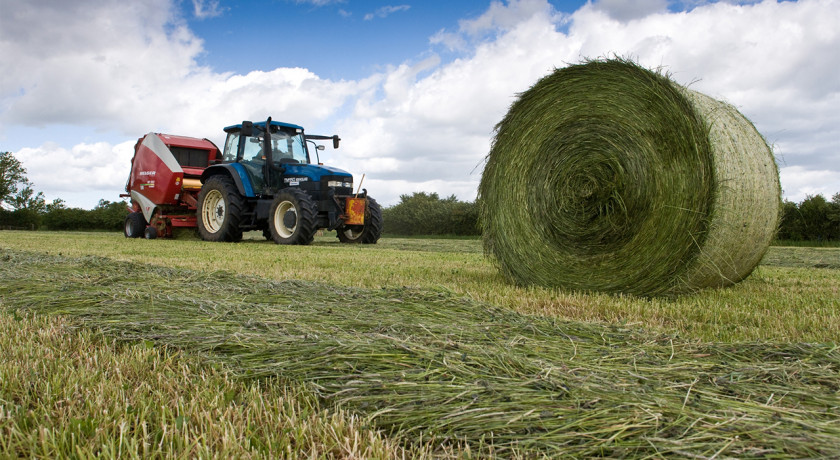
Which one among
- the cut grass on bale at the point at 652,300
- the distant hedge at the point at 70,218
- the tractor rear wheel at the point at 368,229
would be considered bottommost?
the cut grass on bale at the point at 652,300

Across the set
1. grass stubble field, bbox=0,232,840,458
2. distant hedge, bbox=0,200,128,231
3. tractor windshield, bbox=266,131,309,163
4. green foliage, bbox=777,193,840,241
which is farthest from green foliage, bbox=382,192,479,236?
grass stubble field, bbox=0,232,840,458

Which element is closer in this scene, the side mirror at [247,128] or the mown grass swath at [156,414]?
the mown grass swath at [156,414]

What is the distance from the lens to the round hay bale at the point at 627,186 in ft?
14.3

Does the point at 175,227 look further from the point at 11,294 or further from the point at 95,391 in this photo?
the point at 95,391

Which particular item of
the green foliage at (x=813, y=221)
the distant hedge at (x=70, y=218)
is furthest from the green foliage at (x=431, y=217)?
the distant hedge at (x=70, y=218)

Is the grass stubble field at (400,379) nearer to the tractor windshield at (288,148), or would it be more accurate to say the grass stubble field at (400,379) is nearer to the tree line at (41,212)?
the tractor windshield at (288,148)

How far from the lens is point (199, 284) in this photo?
457 centimetres

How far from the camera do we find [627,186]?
465cm

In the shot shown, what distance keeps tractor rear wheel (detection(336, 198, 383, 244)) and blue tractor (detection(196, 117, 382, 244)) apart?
3 cm

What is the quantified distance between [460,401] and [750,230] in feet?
12.5

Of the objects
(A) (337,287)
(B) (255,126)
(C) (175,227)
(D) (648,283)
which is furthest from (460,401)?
(C) (175,227)

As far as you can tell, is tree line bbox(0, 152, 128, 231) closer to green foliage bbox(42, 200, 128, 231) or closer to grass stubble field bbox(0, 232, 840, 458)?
green foliage bbox(42, 200, 128, 231)

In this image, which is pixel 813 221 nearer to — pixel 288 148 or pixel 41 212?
pixel 288 148

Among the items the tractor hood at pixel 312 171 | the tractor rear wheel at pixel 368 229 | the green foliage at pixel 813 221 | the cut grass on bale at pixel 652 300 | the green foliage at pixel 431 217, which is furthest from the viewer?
the green foliage at pixel 431 217
